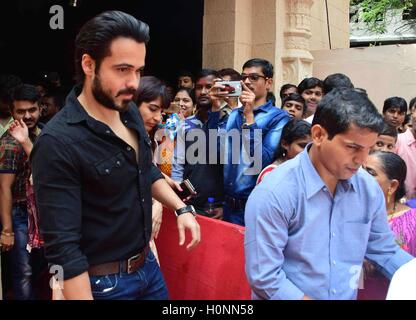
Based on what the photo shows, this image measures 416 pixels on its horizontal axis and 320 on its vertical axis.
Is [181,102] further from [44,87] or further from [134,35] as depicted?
[134,35]

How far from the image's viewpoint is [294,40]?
21.0ft

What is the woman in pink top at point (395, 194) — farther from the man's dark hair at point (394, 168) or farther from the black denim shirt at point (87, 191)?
the black denim shirt at point (87, 191)

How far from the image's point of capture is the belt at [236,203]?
128 inches

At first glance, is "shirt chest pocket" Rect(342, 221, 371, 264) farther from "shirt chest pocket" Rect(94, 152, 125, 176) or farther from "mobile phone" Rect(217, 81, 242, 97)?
"mobile phone" Rect(217, 81, 242, 97)

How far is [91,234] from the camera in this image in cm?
169

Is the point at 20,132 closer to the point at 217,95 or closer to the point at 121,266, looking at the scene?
the point at 217,95

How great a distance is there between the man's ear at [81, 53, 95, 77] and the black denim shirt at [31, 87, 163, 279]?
0.12 metres

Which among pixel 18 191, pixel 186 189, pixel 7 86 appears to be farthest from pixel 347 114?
pixel 7 86

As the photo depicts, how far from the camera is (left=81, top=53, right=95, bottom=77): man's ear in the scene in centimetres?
168

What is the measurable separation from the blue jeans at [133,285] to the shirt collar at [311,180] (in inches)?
27.9

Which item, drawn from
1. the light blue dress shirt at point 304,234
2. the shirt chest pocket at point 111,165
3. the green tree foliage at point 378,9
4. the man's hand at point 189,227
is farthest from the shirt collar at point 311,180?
the green tree foliage at point 378,9

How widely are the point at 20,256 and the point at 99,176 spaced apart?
180cm

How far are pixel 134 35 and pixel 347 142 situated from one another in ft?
2.73
